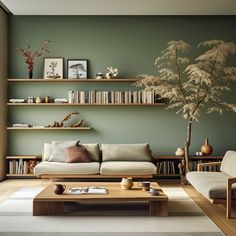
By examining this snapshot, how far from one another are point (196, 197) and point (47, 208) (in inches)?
97.5

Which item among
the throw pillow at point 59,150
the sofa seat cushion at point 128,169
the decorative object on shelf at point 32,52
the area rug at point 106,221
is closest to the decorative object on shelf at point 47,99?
the decorative object on shelf at point 32,52

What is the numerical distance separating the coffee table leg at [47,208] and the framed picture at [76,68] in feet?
13.1

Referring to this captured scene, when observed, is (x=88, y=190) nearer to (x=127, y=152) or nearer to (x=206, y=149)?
(x=127, y=152)

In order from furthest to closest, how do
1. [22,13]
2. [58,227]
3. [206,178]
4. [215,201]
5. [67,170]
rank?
1. [22,13]
2. [67,170]
3. [206,178]
4. [215,201]
5. [58,227]

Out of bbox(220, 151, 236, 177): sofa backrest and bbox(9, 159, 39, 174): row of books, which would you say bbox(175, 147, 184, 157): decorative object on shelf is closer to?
bbox(220, 151, 236, 177): sofa backrest

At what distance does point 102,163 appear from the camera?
7.91m

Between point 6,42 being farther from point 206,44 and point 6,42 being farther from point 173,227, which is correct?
point 173,227

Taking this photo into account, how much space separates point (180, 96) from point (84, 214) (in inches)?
140

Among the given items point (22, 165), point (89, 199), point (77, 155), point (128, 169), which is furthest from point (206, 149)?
point (89, 199)

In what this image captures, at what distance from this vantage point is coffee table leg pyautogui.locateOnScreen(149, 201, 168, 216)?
17.2ft

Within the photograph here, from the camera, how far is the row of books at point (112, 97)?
8.55 meters

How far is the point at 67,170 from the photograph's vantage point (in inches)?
296

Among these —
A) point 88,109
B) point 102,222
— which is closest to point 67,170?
point 88,109

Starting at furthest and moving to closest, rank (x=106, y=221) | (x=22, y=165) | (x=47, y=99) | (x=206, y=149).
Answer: (x=47, y=99)
(x=22, y=165)
(x=206, y=149)
(x=106, y=221)
